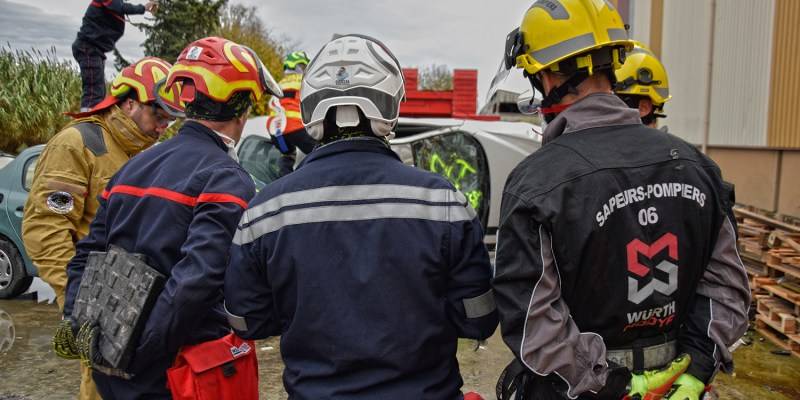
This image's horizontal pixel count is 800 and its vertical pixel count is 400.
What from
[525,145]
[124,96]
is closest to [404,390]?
[124,96]

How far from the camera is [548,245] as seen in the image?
1.86m

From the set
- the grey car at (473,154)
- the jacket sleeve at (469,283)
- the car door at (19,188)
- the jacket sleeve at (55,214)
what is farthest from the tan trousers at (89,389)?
the grey car at (473,154)

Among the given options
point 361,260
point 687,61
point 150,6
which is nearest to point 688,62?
point 687,61

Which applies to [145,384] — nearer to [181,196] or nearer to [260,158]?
[181,196]

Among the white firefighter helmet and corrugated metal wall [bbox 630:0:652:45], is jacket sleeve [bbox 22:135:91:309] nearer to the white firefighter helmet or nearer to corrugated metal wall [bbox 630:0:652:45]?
the white firefighter helmet

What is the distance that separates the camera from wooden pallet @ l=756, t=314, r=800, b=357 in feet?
17.6

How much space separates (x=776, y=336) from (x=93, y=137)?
606 centimetres

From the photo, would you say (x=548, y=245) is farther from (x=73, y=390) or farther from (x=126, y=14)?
(x=126, y=14)

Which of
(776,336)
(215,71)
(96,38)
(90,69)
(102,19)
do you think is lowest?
(776,336)

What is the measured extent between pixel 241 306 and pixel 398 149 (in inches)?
223

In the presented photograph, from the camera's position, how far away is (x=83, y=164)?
127 inches

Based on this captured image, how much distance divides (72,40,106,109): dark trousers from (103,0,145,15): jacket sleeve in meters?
0.44

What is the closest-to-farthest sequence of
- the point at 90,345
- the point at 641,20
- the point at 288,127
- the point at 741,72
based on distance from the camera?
the point at 90,345, the point at 288,127, the point at 741,72, the point at 641,20

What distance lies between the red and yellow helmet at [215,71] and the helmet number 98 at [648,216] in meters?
1.68
